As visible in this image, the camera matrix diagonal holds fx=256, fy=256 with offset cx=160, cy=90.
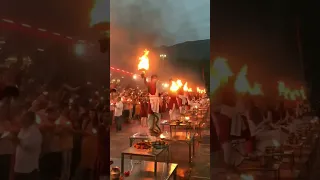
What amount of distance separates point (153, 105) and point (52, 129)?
3258mm

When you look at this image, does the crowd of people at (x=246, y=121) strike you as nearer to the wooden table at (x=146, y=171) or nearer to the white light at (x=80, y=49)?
the white light at (x=80, y=49)

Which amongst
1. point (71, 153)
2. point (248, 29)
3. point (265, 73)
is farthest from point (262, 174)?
point (71, 153)

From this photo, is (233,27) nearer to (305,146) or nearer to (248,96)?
(248,96)

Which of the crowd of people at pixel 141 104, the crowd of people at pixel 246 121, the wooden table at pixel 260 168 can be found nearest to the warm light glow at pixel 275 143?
the crowd of people at pixel 246 121

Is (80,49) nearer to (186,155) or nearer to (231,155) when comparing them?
(231,155)

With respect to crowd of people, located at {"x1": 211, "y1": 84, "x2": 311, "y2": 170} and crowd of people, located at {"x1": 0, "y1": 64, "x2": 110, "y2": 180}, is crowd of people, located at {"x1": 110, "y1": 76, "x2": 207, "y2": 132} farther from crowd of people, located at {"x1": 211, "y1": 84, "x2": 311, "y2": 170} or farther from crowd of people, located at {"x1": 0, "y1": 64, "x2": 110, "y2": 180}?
crowd of people, located at {"x1": 211, "y1": 84, "x2": 311, "y2": 170}

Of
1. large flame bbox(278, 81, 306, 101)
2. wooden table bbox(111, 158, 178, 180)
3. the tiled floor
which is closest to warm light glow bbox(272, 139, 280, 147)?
large flame bbox(278, 81, 306, 101)

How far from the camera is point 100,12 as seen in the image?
55.0 inches

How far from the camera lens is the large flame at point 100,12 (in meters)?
1.36

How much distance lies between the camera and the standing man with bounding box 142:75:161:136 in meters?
4.29

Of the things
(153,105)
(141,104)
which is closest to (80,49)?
(153,105)

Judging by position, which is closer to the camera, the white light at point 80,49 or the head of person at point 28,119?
the head of person at point 28,119

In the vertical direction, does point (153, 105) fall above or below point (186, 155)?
above

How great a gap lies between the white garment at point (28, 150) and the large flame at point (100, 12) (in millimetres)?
633
